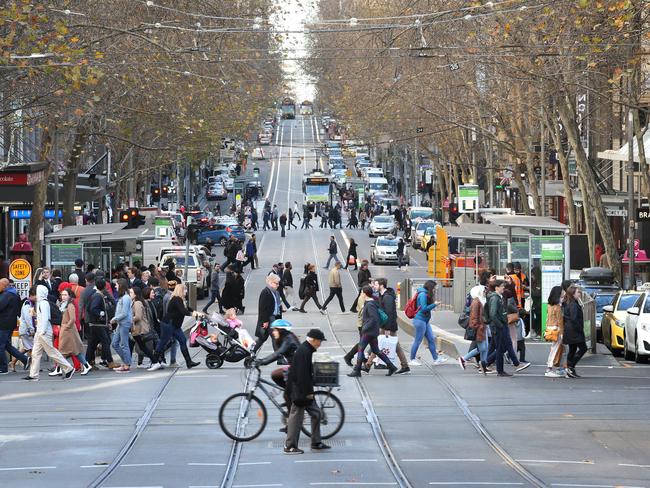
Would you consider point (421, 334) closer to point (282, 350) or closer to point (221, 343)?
point (221, 343)

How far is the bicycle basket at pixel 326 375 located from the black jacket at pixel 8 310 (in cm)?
918

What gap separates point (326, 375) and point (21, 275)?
563 inches

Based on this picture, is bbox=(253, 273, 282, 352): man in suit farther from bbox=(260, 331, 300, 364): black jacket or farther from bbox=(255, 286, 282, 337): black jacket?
bbox=(260, 331, 300, 364): black jacket

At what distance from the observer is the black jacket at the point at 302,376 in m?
15.5

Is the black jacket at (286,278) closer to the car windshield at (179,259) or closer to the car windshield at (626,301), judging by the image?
the car windshield at (179,259)

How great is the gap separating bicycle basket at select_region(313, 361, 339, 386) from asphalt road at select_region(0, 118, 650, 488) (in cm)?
74

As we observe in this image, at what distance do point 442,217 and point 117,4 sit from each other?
58.5 meters

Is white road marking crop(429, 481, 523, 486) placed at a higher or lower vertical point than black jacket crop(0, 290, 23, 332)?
lower

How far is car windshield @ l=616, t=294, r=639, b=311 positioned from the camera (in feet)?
95.0

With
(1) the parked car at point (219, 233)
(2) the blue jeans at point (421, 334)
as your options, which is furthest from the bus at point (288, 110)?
(2) the blue jeans at point (421, 334)

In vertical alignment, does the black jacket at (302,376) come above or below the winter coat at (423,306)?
below

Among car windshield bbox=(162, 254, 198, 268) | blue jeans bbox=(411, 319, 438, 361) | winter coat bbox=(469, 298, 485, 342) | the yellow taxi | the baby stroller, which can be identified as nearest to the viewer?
winter coat bbox=(469, 298, 485, 342)

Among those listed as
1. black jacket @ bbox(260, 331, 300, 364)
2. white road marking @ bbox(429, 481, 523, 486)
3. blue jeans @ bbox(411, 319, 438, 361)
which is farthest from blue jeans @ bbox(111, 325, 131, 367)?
white road marking @ bbox(429, 481, 523, 486)

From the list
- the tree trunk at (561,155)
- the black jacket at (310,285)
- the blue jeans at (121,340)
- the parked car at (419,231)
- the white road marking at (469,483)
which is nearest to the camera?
the white road marking at (469,483)
